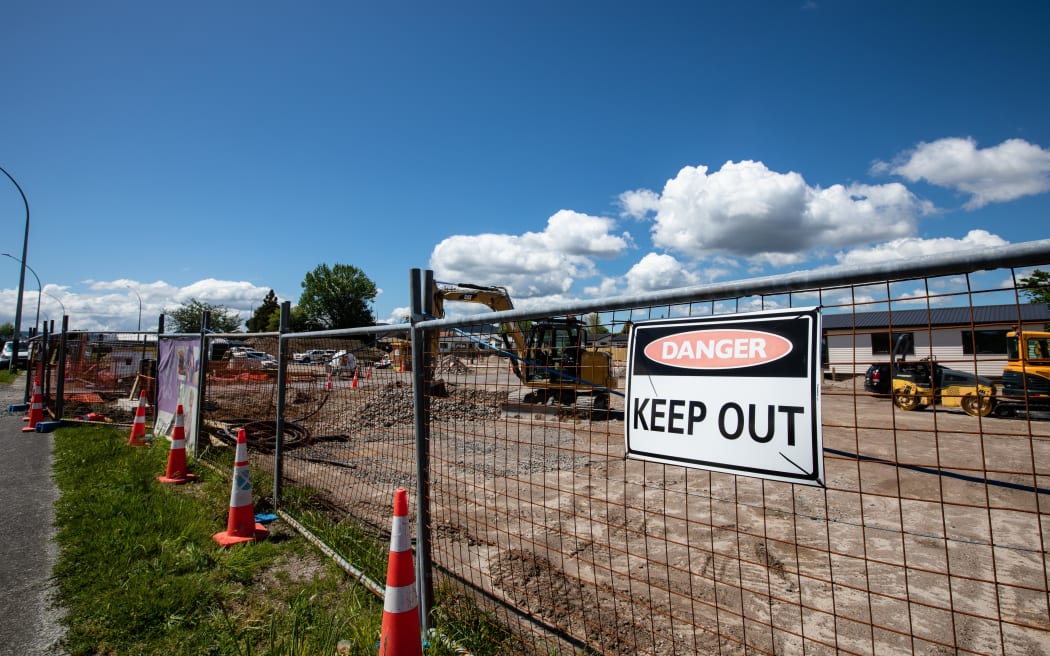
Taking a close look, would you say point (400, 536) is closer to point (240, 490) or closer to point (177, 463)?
point (240, 490)

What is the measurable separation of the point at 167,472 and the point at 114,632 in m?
3.71

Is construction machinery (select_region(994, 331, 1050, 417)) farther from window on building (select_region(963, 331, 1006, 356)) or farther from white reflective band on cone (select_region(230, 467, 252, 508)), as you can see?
white reflective band on cone (select_region(230, 467, 252, 508))

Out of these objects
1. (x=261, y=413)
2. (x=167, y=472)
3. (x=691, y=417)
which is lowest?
(x=167, y=472)

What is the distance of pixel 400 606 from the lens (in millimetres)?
2881

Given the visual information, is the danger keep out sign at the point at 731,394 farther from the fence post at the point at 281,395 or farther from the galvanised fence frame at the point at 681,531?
the fence post at the point at 281,395

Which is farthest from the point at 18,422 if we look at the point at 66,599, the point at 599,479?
the point at 599,479

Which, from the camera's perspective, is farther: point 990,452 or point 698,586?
point 990,452

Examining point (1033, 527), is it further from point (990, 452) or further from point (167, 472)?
point (167, 472)

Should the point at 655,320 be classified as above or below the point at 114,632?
above

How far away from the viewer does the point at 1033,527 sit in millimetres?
5789

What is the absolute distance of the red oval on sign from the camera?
2.04 meters

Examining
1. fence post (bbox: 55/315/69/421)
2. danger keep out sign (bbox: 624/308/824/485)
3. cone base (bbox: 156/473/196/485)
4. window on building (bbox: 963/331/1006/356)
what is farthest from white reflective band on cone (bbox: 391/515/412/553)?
fence post (bbox: 55/315/69/421)

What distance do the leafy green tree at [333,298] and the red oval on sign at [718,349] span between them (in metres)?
78.6

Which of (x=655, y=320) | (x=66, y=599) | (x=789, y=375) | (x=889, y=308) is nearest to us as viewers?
(x=889, y=308)
